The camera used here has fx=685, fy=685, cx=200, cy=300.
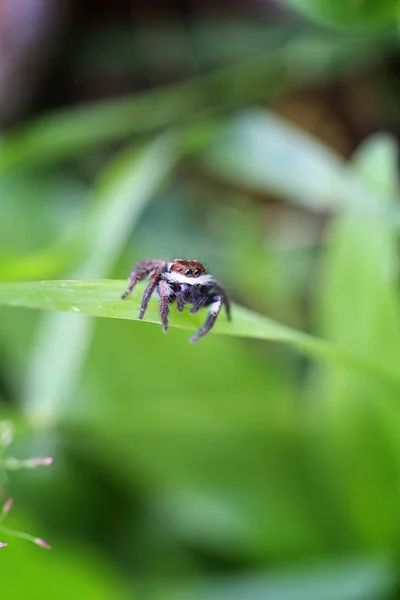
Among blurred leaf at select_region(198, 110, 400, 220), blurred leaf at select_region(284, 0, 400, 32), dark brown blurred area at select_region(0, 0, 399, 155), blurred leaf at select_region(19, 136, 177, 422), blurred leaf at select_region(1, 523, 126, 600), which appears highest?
dark brown blurred area at select_region(0, 0, 399, 155)

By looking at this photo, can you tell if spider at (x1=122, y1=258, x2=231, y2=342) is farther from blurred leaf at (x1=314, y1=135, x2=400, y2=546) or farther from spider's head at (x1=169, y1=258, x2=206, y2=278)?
blurred leaf at (x1=314, y1=135, x2=400, y2=546)

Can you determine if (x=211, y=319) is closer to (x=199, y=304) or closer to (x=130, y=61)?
(x=199, y=304)

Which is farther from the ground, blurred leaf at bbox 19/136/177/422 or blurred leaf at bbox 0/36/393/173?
blurred leaf at bbox 0/36/393/173

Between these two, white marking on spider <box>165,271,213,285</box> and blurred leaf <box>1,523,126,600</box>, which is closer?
white marking on spider <box>165,271,213,285</box>

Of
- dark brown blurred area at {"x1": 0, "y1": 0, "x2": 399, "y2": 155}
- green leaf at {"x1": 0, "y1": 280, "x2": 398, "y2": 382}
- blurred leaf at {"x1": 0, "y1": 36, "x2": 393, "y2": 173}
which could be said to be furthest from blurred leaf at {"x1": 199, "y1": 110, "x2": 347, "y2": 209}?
green leaf at {"x1": 0, "y1": 280, "x2": 398, "y2": 382}

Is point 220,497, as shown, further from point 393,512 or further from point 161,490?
point 393,512

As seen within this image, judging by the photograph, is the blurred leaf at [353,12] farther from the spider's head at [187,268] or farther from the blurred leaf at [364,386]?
the spider's head at [187,268]

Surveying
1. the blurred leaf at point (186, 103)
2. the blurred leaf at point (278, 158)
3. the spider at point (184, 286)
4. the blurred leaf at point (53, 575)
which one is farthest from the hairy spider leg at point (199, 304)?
the blurred leaf at point (186, 103)
